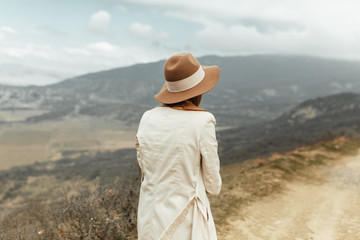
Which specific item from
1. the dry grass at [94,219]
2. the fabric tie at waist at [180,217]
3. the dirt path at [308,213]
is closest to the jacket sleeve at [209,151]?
the fabric tie at waist at [180,217]

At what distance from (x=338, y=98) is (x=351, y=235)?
7909cm

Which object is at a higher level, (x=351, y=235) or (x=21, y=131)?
(x=351, y=235)

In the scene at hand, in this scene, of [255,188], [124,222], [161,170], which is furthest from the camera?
[255,188]

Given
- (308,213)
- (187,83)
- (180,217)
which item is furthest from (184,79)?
(308,213)

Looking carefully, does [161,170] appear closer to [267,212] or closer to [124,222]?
[124,222]

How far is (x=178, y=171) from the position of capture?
62.1 inches

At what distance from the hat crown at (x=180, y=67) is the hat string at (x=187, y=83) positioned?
0.02m

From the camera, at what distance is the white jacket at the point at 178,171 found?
60.2 inches

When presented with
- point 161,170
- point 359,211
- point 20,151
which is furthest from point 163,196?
point 20,151

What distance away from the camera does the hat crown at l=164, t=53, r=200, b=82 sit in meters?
1.58

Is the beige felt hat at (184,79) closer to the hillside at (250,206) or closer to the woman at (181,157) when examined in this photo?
the woman at (181,157)

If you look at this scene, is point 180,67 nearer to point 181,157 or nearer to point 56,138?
point 181,157


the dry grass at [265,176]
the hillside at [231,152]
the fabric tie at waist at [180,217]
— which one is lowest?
the hillside at [231,152]

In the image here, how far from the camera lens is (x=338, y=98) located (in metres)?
73.3
